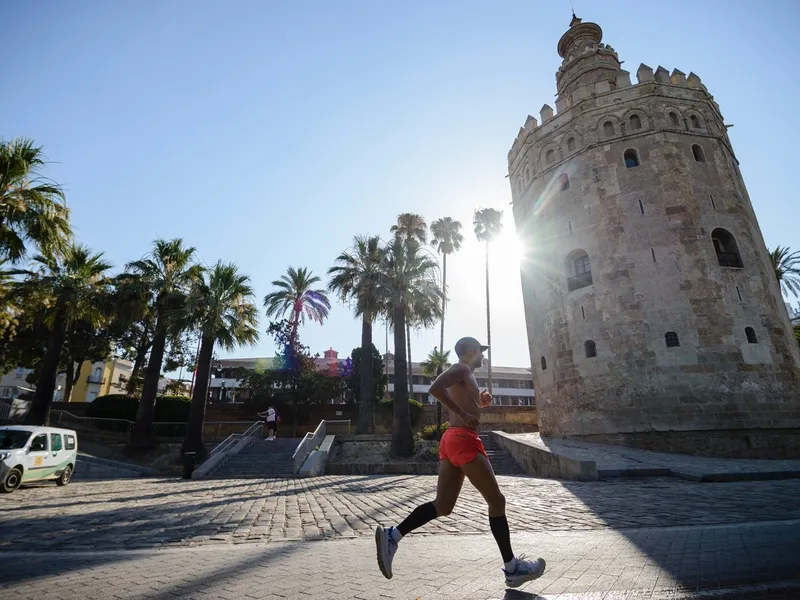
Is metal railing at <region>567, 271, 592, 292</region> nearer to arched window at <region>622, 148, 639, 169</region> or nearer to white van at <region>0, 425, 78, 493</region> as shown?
arched window at <region>622, 148, 639, 169</region>

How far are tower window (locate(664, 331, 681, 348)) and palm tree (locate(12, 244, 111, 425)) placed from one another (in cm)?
2505

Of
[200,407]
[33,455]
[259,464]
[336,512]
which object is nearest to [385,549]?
[336,512]

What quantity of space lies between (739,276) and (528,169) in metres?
11.0

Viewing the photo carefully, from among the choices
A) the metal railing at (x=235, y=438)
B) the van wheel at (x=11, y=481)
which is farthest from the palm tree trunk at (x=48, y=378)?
the van wheel at (x=11, y=481)

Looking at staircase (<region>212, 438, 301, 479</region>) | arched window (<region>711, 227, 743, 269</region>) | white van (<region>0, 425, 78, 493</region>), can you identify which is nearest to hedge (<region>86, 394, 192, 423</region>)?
staircase (<region>212, 438, 301, 479</region>)

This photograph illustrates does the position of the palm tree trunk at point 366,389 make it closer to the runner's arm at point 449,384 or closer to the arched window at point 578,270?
the arched window at point 578,270

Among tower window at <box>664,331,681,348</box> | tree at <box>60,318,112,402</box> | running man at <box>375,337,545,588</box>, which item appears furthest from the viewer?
tree at <box>60,318,112,402</box>

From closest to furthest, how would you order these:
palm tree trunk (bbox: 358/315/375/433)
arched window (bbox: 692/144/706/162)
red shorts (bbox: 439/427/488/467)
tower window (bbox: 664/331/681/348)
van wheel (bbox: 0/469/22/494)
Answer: red shorts (bbox: 439/427/488/467), van wheel (bbox: 0/469/22/494), tower window (bbox: 664/331/681/348), arched window (bbox: 692/144/706/162), palm tree trunk (bbox: 358/315/375/433)

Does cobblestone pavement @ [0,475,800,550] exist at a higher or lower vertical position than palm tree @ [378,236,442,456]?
lower

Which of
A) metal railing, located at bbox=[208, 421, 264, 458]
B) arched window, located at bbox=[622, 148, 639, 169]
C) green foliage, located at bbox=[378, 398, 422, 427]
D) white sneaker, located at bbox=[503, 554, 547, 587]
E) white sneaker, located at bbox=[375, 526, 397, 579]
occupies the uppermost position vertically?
arched window, located at bbox=[622, 148, 639, 169]

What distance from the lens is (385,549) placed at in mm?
2965

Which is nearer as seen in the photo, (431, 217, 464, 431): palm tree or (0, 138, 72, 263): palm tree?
(0, 138, 72, 263): palm tree

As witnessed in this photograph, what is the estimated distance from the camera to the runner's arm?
10.2 feet

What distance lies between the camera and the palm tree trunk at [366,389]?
23.4 m
